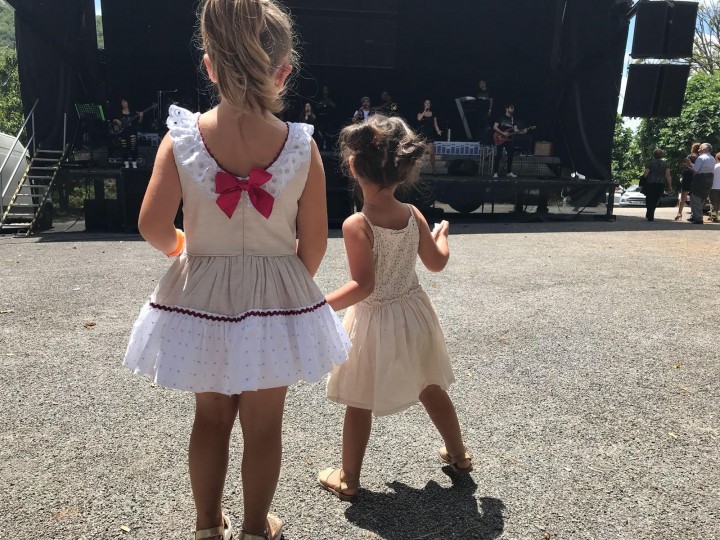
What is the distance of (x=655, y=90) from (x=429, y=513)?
460 inches

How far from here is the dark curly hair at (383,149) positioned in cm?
188

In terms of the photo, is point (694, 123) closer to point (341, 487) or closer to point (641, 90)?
point (641, 90)

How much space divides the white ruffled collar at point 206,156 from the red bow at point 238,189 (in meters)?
0.02

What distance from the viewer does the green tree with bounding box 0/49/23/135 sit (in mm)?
35000

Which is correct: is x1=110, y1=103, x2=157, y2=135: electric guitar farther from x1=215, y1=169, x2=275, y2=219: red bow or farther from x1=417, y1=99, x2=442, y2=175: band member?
x1=215, y1=169, x2=275, y2=219: red bow

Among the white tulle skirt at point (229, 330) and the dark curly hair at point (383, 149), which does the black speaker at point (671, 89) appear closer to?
the dark curly hair at point (383, 149)

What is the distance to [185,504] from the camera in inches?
78.4

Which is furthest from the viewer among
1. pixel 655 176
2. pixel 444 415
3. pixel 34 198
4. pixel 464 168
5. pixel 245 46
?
pixel 464 168

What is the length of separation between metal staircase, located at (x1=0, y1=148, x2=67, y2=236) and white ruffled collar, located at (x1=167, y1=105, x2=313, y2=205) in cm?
917

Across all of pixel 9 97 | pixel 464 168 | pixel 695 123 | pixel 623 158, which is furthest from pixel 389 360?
pixel 623 158

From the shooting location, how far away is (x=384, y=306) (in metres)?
2.02

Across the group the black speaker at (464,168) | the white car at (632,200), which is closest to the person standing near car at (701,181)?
the black speaker at (464,168)

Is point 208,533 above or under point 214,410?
under

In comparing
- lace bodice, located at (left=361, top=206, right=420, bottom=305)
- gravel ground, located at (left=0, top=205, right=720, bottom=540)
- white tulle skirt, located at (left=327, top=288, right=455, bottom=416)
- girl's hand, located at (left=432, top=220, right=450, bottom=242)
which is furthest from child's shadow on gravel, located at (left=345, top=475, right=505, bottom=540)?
girl's hand, located at (left=432, top=220, right=450, bottom=242)
